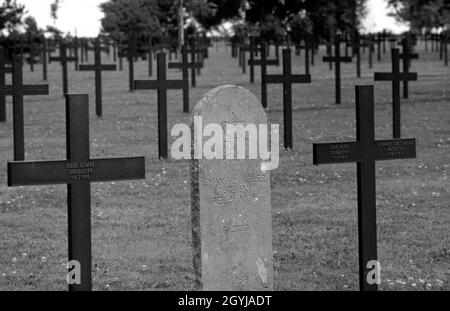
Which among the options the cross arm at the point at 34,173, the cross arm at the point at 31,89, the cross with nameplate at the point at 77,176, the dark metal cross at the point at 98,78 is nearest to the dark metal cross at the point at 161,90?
the cross arm at the point at 31,89

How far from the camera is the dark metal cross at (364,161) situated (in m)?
7.88

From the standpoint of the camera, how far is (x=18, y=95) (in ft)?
52.3

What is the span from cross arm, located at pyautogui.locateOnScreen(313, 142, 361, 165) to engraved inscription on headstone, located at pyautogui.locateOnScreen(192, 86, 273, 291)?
0.65 metres

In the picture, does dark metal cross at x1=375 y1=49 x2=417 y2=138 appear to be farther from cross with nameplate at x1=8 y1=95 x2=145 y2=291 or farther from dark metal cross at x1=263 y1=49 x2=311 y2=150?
cross with nameplate at x1=8 y1=95 x2=145 y2=291

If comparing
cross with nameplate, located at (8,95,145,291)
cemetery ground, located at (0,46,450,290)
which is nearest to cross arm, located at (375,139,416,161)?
cemetery ground, located at (0,46,450,290)

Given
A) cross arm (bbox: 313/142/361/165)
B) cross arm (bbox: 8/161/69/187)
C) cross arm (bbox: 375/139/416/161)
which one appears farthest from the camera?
cross arm (bbox: 375/139/416/161)

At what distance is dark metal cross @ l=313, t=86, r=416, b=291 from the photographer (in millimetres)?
7883

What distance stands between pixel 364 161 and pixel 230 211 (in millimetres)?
1431

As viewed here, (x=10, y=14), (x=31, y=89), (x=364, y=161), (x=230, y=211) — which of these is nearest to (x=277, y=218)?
(x=364, y=161)

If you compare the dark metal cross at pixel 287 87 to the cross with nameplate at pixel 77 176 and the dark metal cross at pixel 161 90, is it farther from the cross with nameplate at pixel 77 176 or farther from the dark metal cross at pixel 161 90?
the cross with nameplate at pixel 77 176

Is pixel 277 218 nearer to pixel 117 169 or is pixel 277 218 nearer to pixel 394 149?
pixel 394 149
